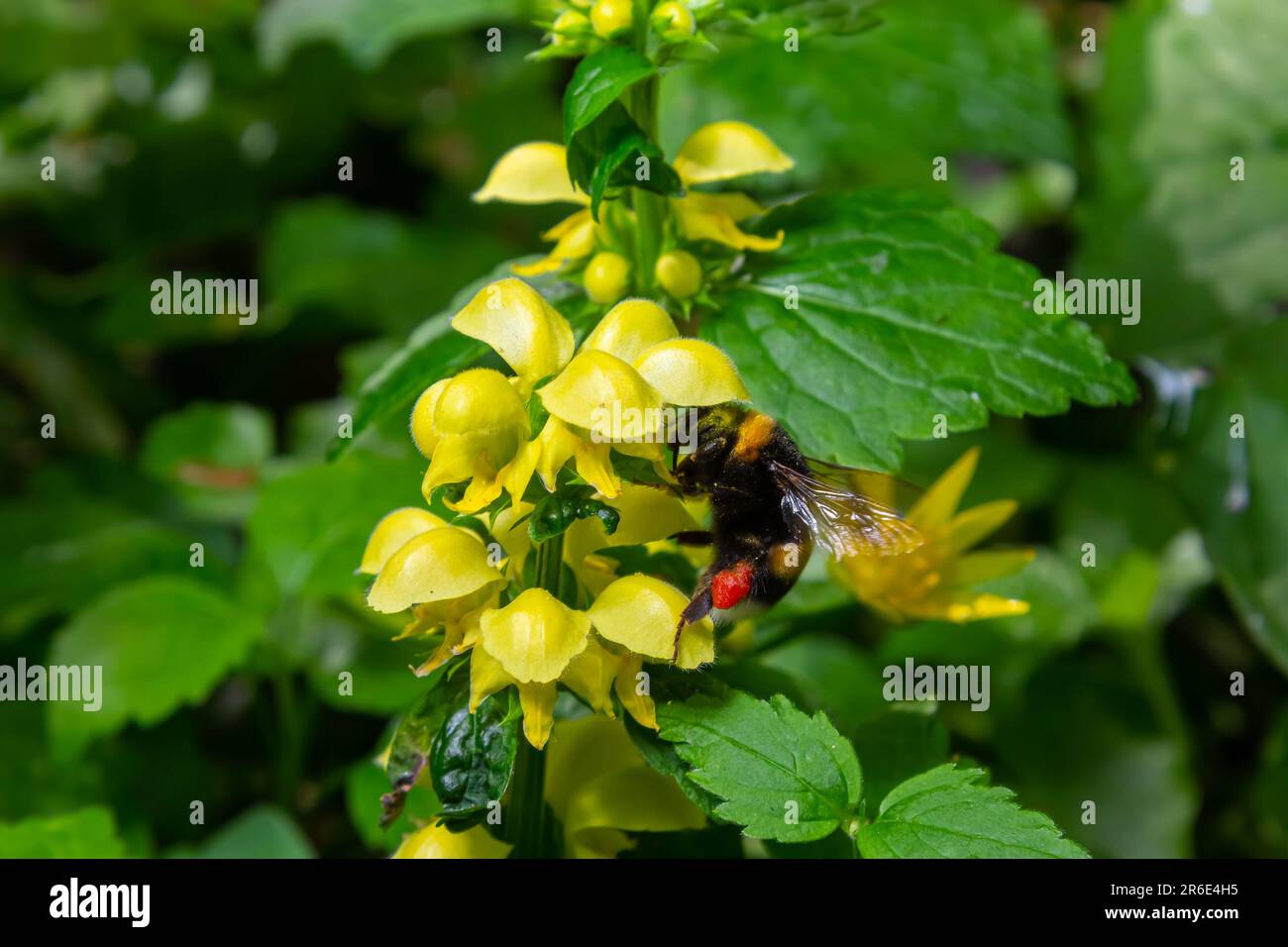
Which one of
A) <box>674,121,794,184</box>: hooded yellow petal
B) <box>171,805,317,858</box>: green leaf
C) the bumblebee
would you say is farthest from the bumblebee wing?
<box>171,805,317,858</box>: green leaf

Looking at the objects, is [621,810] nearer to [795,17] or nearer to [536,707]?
[536,707]

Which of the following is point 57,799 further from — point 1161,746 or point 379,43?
point 1161,746

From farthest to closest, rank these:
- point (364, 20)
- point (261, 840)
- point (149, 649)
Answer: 1. point (364, 20)
2. point (149, 649)
3. point (261, 840)

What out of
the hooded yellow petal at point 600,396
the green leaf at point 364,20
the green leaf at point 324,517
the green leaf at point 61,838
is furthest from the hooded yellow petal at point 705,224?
the green leaf at point 364,20

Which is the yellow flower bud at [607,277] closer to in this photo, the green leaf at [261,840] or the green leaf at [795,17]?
the green leaf at [795,17]

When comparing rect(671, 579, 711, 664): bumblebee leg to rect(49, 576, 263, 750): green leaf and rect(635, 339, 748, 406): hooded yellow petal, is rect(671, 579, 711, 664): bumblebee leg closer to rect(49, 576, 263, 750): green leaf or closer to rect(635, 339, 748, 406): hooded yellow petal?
rect(635, 339, 748, 406): hooded yellow petal

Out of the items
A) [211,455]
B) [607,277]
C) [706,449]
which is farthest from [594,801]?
[211,455]
